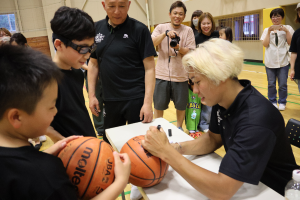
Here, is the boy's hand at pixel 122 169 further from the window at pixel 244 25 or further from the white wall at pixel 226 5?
the window at pixel 244 25

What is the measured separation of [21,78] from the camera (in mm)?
742

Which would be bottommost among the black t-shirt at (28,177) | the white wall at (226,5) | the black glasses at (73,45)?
the black t-shirt at (28,177)

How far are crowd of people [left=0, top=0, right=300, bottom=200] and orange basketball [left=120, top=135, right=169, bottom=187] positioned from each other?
0.04 m

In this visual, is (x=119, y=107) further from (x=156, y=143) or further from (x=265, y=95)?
(x=265, y=95)

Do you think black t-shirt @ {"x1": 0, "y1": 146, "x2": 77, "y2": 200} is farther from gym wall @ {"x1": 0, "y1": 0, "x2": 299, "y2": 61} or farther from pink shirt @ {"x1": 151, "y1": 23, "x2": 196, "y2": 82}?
gym wall @ {"x1": 0, "y1": 0, "x2": 299, "y2": 61}

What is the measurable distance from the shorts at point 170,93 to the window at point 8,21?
1258cm

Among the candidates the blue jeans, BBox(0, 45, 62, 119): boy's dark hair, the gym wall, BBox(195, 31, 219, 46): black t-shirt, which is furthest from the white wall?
BBox(0, 45, 62, 119): boy's dark hair

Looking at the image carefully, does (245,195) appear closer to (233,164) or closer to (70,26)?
(233,164)

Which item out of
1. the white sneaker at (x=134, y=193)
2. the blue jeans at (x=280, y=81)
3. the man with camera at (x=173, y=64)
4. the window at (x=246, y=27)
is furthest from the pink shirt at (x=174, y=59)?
the window at (x=246, y=27)

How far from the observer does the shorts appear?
3373mm

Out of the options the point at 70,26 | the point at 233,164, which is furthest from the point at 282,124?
the point at 70,26

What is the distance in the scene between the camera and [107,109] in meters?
2.28

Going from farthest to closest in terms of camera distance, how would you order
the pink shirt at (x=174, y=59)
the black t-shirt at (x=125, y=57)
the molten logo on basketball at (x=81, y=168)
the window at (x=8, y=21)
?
the window at (x=8, y=21) → the pink shirt at (x=174, y=59) → the black t-shirt at (x=125, y=57) → the molten logo on basketball at (x=81, y=168)

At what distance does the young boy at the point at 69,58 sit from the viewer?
1.41 meters
